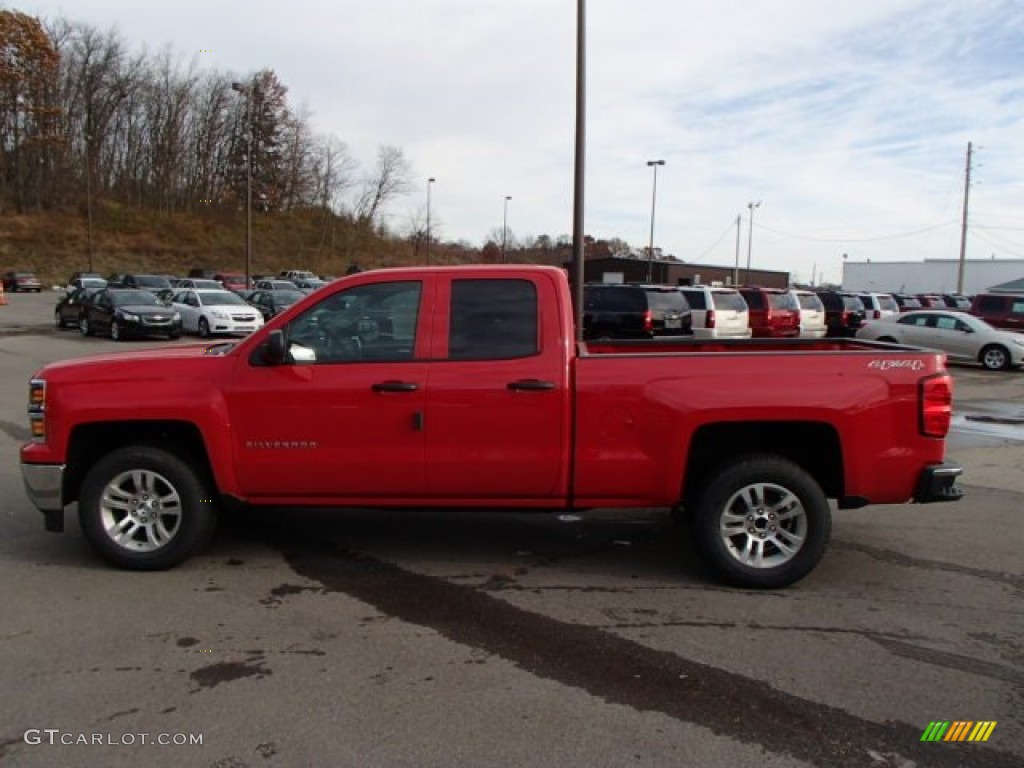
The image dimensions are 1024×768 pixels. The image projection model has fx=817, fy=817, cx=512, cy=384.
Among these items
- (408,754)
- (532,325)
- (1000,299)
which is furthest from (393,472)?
(1000,299)

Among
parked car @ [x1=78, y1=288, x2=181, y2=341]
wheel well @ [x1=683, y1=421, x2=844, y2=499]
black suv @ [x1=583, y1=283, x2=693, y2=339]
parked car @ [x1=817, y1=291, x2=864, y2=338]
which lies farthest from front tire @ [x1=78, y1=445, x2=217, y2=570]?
parked car @ [x1=817, y1=291, x2=864, y2=338]

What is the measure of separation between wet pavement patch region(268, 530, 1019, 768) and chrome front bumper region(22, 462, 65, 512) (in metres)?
1.57

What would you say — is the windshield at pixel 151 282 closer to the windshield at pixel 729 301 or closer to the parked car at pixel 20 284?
the parked car at pixel 20 284

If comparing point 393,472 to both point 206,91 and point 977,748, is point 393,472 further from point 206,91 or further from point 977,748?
point 206,91

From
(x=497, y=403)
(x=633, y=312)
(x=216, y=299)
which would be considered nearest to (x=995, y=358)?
(x=633, y=312)

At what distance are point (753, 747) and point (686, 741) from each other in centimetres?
26

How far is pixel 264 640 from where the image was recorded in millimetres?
4145

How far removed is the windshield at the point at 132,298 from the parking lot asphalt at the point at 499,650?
20.8m

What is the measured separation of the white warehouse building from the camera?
86625 millimetres

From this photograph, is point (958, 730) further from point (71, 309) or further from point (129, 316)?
point (71, 309)

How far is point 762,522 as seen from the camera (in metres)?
4.91

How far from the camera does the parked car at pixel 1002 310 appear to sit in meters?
26.2

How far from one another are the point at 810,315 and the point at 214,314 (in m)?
19.0

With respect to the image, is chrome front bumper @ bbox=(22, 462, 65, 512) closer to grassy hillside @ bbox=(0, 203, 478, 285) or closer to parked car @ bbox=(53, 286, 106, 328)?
parked car @ bbox=(53, 286, 106, 328)
